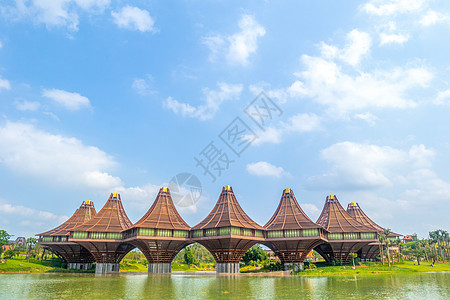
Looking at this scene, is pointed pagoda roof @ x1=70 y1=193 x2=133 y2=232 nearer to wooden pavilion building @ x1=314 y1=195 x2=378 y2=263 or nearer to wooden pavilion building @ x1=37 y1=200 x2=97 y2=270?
wooden pavilion building @ x1=37 y1=200 x2=97 y2=270

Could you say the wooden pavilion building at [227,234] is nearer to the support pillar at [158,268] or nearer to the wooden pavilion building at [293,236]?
the wooden pavilion building at [293,236]

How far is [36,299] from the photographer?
81.3 feet

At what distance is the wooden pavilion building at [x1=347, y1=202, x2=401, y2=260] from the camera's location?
255ft

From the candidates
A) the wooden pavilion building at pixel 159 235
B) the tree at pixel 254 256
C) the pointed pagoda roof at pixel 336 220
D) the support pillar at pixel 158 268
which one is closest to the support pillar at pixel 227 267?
the wooden pavilion building at pixel 159 235

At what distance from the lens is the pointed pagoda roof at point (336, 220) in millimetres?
69812

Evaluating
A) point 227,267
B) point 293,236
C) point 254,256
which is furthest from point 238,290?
point 254,256

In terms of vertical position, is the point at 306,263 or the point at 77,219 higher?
the point at 77,219

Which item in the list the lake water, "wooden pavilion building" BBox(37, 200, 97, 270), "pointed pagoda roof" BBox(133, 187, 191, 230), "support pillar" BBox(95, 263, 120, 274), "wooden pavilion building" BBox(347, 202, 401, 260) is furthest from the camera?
"wooden pavilion building" BBox(347, 202, 401, 260)

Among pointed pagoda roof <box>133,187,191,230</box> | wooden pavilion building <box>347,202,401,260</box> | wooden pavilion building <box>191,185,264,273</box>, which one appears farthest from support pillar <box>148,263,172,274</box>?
wooden pavilion building <box>347,202,401,260</box>

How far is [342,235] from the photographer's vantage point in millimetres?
68875

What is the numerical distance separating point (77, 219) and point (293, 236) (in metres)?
55.3

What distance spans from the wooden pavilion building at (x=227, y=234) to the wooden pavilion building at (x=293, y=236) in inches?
134

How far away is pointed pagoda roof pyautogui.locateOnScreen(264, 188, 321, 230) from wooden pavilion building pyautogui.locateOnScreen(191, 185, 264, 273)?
4.24 m

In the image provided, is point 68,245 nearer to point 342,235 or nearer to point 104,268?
point 104,268
